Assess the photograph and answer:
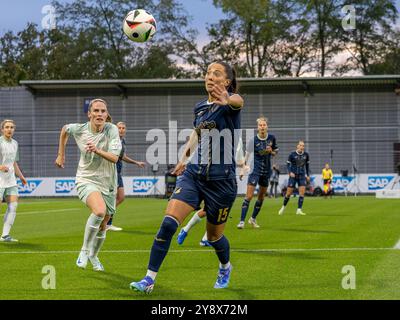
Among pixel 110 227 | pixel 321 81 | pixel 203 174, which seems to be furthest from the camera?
pixel 321 81

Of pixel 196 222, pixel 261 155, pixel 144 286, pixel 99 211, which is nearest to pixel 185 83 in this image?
pixel 261 155

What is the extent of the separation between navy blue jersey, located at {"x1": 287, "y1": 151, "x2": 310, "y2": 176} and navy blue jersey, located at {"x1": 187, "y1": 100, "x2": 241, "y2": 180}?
52.5ft

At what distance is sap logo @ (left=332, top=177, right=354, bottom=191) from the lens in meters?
47.5

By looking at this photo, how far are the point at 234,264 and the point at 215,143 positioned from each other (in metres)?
2.95

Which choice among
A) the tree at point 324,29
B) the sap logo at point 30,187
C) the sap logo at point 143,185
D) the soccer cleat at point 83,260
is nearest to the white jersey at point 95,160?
the soccer cleat at point 83,260

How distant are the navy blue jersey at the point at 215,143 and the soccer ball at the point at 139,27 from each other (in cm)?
449

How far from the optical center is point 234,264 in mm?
10281

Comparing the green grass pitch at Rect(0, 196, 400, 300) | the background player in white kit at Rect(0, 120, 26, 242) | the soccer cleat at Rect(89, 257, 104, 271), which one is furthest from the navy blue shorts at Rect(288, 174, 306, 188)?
the soccer cleat at Rect(89, 257, 104, 271)

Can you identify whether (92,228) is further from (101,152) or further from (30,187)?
(30,187)

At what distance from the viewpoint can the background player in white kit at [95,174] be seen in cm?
969

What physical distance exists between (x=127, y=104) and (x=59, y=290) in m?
45.4

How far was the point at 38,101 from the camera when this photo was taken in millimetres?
53125

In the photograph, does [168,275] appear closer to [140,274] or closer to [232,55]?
[140,274]
